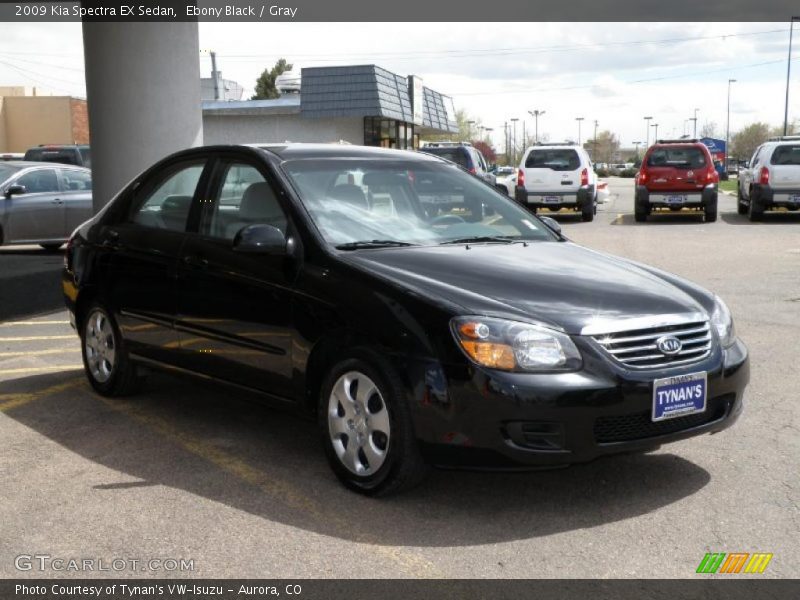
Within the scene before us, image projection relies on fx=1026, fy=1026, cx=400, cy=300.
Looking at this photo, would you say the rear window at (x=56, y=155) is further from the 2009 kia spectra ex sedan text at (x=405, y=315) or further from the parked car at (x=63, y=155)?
the 2009 kia spectra ex sedan text at (x=405, y=315)

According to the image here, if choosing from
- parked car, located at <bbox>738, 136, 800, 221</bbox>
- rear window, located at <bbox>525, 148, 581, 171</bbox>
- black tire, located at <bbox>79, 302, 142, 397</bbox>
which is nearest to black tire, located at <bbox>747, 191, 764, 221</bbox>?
parked car, located at <bbox>738, 136, 800, 221</bbox>

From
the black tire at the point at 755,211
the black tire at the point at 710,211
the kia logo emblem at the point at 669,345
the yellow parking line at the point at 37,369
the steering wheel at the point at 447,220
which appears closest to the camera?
the kia logo emblem at the point at 669,345

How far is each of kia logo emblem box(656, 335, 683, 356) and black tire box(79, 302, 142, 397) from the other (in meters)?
3.51

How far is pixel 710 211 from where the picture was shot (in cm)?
2378

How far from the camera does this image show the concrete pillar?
457 inches

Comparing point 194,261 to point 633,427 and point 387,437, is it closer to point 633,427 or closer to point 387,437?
point 387,437

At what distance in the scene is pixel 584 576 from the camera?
3803mm

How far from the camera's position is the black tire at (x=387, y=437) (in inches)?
175

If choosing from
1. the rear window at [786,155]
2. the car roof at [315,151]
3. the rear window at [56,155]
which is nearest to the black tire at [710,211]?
the rear window at [786,155]

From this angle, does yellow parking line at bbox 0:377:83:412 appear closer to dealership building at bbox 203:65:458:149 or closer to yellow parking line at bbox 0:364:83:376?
yellow parking line at bbox 0:364:83:376

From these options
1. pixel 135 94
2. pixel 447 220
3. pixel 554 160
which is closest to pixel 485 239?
pixel 447 220

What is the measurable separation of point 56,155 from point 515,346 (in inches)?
799

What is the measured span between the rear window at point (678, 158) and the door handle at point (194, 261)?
19.4 meters
